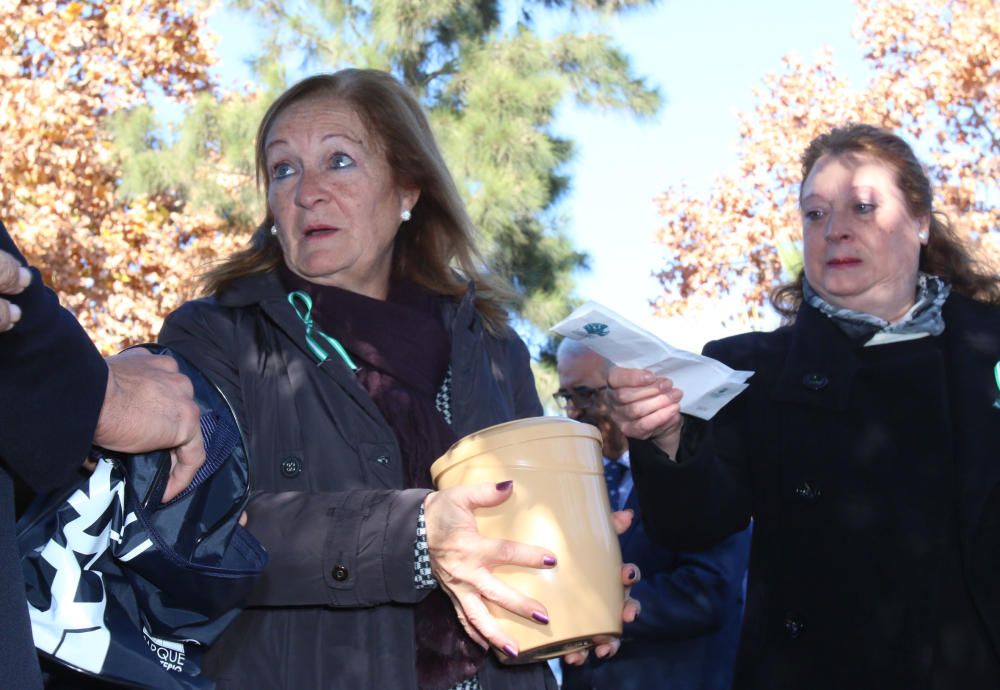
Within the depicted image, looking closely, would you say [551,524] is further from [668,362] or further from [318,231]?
[318,231]

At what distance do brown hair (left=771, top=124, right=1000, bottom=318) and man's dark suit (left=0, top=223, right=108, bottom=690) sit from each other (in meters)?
2.54

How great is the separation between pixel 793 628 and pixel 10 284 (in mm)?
2150

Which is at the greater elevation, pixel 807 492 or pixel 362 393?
pixel 362 393

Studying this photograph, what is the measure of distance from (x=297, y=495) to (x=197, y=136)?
1076cm

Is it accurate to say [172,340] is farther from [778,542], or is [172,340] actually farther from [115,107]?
[115,107]

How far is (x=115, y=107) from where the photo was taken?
40.9 ft

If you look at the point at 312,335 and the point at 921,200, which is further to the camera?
the point at 921,200

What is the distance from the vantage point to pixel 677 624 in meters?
3.67

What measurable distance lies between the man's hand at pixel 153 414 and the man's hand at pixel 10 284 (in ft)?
0.66

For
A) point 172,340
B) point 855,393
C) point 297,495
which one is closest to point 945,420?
point 855,393

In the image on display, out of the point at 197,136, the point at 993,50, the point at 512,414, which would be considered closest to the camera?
the point at 512,414

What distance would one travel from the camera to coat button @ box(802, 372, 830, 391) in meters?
3.00

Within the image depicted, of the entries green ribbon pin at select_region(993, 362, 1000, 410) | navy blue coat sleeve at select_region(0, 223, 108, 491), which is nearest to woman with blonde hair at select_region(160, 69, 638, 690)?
navy blue coat sleeve at select_region(0, 223, 108, 491)

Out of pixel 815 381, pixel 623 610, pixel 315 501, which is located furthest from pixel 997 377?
pixel 315 501
